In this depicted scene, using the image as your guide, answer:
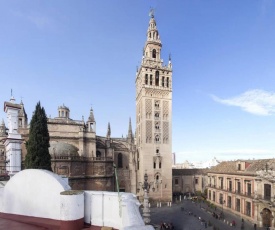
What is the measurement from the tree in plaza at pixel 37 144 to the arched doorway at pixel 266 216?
2603 centimetres

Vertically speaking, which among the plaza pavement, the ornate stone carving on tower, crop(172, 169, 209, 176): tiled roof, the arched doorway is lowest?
the plaza pavement

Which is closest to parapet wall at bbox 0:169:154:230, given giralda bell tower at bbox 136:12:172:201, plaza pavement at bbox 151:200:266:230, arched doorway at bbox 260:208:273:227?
→ plaza pavement at bbox 151:200:266:230

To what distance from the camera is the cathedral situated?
34.5m

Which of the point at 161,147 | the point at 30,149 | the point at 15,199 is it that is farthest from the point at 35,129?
the point at 161,147

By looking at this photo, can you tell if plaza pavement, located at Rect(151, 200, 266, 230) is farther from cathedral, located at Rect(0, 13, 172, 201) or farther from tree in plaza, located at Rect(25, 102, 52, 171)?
tree in plaza, located at Rect(25, 102, 52, 171)

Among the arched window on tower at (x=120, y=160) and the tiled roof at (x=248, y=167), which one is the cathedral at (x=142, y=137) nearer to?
the arched window on tower at (x=120, y=160)

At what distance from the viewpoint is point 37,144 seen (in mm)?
19297

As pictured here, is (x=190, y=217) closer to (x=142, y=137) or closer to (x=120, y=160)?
(x=142, y=137)

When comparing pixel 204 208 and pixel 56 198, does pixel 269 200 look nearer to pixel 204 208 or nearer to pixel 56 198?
pixel 204 208

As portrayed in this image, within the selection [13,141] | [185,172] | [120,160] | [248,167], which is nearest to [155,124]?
[120,160]

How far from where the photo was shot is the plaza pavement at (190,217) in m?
25.4

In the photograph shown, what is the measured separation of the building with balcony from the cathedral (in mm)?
9163

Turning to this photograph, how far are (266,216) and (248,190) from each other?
3701 mm

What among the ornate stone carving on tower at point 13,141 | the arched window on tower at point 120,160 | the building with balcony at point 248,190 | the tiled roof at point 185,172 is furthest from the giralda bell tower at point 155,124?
the ornate stone carving on tower at point 13,141
